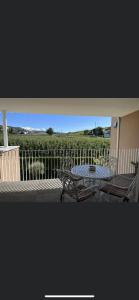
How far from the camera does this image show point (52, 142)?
35.4ft

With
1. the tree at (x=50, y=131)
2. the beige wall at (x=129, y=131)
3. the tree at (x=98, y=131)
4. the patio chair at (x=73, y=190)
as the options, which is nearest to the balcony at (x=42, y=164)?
the beige wall at (x=129, y=131)

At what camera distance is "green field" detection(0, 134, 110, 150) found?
10.5m

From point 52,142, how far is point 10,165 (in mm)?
4378

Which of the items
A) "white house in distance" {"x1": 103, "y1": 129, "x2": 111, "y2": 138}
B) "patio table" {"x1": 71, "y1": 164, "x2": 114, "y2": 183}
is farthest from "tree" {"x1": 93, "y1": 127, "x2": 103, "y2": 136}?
"patio table" {"x1": 71, "y1": 164, "x2": 114, "y2": 183}

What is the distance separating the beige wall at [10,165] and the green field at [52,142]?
3216mm

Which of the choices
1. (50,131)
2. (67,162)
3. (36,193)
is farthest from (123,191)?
(50,131)

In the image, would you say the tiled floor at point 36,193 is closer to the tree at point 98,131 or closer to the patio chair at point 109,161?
the patio chair at point 109,161

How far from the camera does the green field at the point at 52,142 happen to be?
10.5 m

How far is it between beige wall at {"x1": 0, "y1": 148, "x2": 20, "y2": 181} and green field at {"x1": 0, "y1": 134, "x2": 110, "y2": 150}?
3.22m

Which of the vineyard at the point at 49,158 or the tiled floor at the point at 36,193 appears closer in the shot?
the tiled floor at the point at 36,193

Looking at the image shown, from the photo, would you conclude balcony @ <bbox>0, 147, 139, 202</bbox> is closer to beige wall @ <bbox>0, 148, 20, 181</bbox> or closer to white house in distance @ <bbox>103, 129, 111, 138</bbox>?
beige wall @ <bbox>0, 148, 20, 181</bbox>

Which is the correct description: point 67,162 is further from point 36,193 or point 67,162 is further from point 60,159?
point 36,193
